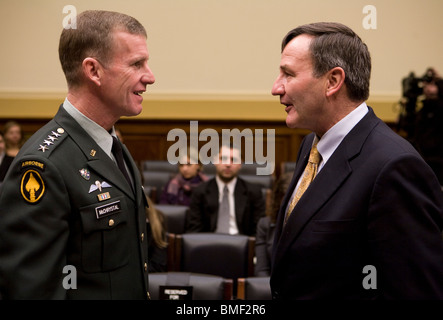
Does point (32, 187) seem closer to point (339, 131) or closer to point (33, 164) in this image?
point (33, 164)

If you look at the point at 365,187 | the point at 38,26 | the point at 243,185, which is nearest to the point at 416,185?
the point at 365,187

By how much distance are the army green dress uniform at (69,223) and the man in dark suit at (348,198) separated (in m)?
0.41

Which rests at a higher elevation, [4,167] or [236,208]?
[4,167]

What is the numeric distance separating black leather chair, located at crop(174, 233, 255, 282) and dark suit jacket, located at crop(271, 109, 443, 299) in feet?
5.84

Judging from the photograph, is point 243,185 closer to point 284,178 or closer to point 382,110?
point 284,178

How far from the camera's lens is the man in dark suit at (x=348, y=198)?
47.3 inches

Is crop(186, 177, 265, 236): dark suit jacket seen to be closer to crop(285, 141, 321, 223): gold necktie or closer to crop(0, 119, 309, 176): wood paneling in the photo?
crop(0, 119, 309, 176): wood paneling

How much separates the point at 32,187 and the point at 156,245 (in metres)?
2.04

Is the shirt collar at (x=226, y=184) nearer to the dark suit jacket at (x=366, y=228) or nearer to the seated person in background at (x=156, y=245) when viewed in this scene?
the seated person in background at (x=156, y=245)

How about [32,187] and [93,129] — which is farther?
[93,129]

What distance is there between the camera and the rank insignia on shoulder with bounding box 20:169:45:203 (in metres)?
1.18

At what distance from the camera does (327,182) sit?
1369 mm

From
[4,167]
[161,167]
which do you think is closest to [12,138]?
[4,167]

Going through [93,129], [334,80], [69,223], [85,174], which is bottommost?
[69,223]
